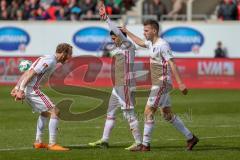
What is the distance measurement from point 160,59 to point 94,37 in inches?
859

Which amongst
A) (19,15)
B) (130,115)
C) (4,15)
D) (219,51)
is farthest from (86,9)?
(130,115)

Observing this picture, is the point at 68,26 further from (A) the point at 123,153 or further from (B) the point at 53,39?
(A) the point at 123,153

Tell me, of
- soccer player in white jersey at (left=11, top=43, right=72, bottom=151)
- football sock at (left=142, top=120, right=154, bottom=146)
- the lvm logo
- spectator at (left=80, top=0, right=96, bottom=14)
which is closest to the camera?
soccer player in white jersey at (left=11, top=43, right=72, bottom=151)

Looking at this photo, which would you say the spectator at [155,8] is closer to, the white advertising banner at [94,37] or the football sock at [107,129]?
the white advertising banner at [94,37]

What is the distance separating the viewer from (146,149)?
14.6 metres

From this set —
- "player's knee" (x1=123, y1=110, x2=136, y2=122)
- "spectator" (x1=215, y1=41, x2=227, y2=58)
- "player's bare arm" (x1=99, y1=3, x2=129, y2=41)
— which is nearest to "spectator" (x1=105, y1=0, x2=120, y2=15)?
"spectator" (x1=215, y1=41, x2=227, y2=58)

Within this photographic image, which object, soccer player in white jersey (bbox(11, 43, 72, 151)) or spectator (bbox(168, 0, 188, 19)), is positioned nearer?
soccer player in white jersey (bbox(11, 43, 72, 151))

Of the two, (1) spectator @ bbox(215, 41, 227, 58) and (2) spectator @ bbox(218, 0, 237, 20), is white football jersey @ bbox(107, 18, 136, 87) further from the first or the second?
(2) spectator @ bbox(218, 0, 237, 20)

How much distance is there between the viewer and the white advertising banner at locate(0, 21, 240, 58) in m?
36.1

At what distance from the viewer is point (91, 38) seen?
36.3 m

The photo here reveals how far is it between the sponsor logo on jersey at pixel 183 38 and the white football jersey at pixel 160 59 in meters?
21.3

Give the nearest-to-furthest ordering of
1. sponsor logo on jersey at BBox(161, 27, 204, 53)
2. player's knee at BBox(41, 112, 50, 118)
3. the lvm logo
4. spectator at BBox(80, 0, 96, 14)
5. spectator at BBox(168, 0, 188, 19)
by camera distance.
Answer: player's knee at BBox(41, 112, 50, 118) < the lvm logo < sponsor logo on jersey at BBox(161, 27, 204, 53) < spectator at BBox(168, 0, 188, 19) < spectator at BBox(80, 0, 96, 14)

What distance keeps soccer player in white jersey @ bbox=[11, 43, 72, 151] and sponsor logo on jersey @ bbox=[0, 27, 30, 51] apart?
2198 cm

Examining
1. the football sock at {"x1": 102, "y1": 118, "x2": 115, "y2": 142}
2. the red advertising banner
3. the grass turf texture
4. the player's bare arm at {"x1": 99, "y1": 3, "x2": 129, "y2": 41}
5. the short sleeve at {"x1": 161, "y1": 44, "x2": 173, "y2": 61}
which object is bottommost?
the red advertising banner
